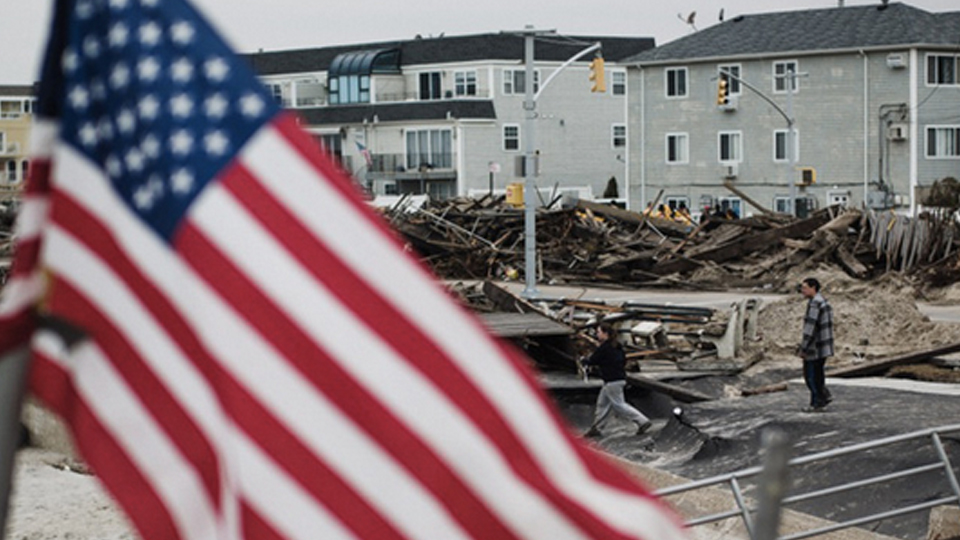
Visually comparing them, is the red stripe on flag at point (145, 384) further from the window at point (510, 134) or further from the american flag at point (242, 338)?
the window at point (510, 134)

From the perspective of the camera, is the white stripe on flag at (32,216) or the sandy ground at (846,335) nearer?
the white stripe on flag at (32,216)

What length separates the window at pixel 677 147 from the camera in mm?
70062

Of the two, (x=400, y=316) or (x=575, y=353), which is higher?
(x=400, y=316)

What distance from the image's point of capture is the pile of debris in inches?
1613

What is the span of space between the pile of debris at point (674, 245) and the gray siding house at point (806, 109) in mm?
13133

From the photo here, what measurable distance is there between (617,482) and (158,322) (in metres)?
0.97

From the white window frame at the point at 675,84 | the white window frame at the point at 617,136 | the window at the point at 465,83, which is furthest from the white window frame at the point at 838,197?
the window at the point at 465,83

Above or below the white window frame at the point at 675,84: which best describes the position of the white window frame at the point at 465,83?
above

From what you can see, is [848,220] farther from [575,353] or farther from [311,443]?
[311,443]

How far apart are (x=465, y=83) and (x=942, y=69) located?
27.2 meters

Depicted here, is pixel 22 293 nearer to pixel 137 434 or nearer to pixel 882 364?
pixel 137 434

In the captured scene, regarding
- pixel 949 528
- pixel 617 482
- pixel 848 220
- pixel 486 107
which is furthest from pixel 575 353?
pixel 486 107

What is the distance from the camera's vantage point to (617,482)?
3221 millimetres

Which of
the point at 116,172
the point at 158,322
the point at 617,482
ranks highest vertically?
the point at 116,172
